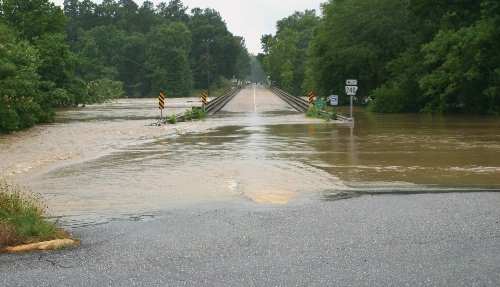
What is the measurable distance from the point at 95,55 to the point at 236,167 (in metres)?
117

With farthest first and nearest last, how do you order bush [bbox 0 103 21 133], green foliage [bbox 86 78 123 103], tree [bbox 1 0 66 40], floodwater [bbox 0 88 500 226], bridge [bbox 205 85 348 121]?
1. green foliage [bbox 86 78 123 103]
2. tree [bbox 1 0 66 40]
3. bridge [bbox 205 85 348 121]
4. bush [bbox 0 103 21 133]
5. floodwater [bbox 0 88 500 226]

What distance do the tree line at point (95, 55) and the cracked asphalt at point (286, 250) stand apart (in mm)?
21748

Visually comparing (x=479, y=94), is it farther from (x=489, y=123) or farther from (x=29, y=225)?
(x=29, y=225)

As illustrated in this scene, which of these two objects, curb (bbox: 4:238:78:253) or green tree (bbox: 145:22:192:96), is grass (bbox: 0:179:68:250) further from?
green tree (bbox: 145:22:192:96)

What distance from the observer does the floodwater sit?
36.0 ft

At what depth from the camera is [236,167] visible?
15148mm

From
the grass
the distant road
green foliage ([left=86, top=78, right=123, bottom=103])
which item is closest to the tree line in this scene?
green foliage ([left=86, top=78, right=123, bottom=103])

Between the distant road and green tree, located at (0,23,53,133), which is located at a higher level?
green tree, located at (0,23,53,133)

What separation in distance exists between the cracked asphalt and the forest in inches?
1048

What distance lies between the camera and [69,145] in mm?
22516

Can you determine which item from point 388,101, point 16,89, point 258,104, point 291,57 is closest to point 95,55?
point 291,57

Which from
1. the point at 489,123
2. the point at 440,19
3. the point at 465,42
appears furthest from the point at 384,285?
the point at 440,19

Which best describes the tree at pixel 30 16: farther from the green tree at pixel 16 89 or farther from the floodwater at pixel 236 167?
the floodwater at pixel 236 167

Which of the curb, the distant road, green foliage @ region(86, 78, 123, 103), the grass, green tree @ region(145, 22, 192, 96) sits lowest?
the curb
